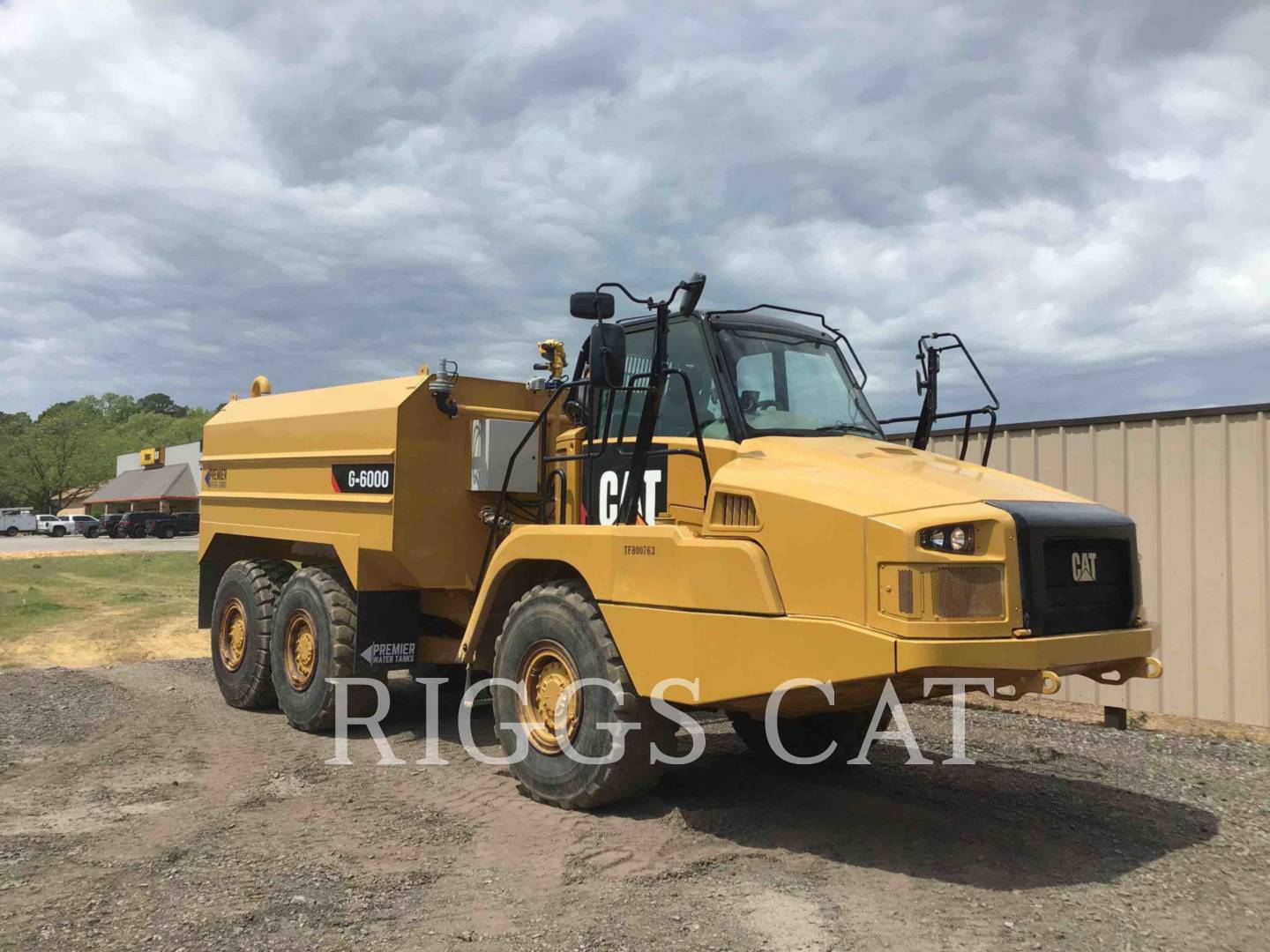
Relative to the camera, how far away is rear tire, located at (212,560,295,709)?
27.8 ft

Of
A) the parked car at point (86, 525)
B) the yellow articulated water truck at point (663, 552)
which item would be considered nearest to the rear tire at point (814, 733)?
the yellow articulated water truck at point (663, 552)

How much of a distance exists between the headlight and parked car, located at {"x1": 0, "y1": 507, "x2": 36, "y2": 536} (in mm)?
68462

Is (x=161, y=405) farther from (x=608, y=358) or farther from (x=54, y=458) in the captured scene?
(x=608, y=358)

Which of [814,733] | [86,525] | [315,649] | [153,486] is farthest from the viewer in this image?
[153,486]

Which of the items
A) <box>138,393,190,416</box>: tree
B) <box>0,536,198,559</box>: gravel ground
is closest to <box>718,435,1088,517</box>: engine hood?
<box>0,536,198,559</box>: gravel ground

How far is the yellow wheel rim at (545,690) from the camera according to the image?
18.4ft

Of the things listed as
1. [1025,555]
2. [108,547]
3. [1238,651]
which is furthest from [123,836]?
[108,547]

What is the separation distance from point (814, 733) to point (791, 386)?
7.82ft

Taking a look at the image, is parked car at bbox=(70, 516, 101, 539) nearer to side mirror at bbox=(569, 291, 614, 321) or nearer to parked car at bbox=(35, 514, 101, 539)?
parked car at bbox=(35, 514, 101, 539)

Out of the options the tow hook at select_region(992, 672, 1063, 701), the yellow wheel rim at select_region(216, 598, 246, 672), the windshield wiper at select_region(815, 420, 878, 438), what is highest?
the windshield wiper at select_region(815, 420, 878, 438)

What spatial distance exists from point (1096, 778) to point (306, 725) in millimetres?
5571

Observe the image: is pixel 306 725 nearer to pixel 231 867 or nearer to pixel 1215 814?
pixel 231 867

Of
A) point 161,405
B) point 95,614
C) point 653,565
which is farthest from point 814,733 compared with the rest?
point 161,405

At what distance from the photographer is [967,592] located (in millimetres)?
4254
